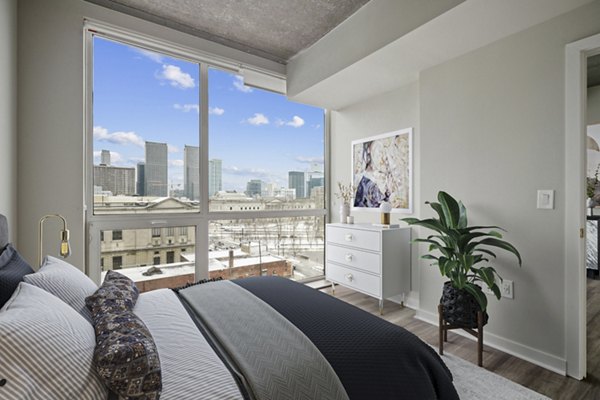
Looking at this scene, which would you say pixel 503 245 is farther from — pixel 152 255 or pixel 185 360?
pixel 152 255

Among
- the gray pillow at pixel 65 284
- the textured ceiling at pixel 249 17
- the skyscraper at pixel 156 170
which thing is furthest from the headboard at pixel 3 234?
the textured ceiling at pixel 249 17

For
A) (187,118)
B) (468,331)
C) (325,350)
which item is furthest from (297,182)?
(325,350)

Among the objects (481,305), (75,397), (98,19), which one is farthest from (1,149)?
(481,305)

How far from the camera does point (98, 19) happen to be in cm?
250

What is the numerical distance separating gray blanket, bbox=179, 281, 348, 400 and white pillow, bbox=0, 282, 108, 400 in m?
0.41

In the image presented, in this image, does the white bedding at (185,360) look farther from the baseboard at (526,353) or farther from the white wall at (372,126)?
the white wall at (372,126)

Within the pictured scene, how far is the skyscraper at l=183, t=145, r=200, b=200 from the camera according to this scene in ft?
10.0

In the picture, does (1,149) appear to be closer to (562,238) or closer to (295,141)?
(295,141)

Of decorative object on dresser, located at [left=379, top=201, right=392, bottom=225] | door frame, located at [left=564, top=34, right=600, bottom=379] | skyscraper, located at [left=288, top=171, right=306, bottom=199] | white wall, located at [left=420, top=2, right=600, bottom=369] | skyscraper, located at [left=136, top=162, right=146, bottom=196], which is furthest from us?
skyscraper, located at [left=288, top=171, right=306, bottom=199]

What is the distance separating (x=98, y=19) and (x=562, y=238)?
12.9 feet

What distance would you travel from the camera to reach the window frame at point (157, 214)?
100 inches

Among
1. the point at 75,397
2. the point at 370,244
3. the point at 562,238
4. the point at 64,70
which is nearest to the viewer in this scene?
the point at 75,397

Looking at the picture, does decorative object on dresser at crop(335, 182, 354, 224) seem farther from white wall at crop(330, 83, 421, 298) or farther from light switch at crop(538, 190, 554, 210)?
light switch at crop(538, 190, 554, 210)

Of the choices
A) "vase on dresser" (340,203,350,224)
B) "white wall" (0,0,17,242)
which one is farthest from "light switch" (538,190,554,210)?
"white wall" (0,0,17,242)
